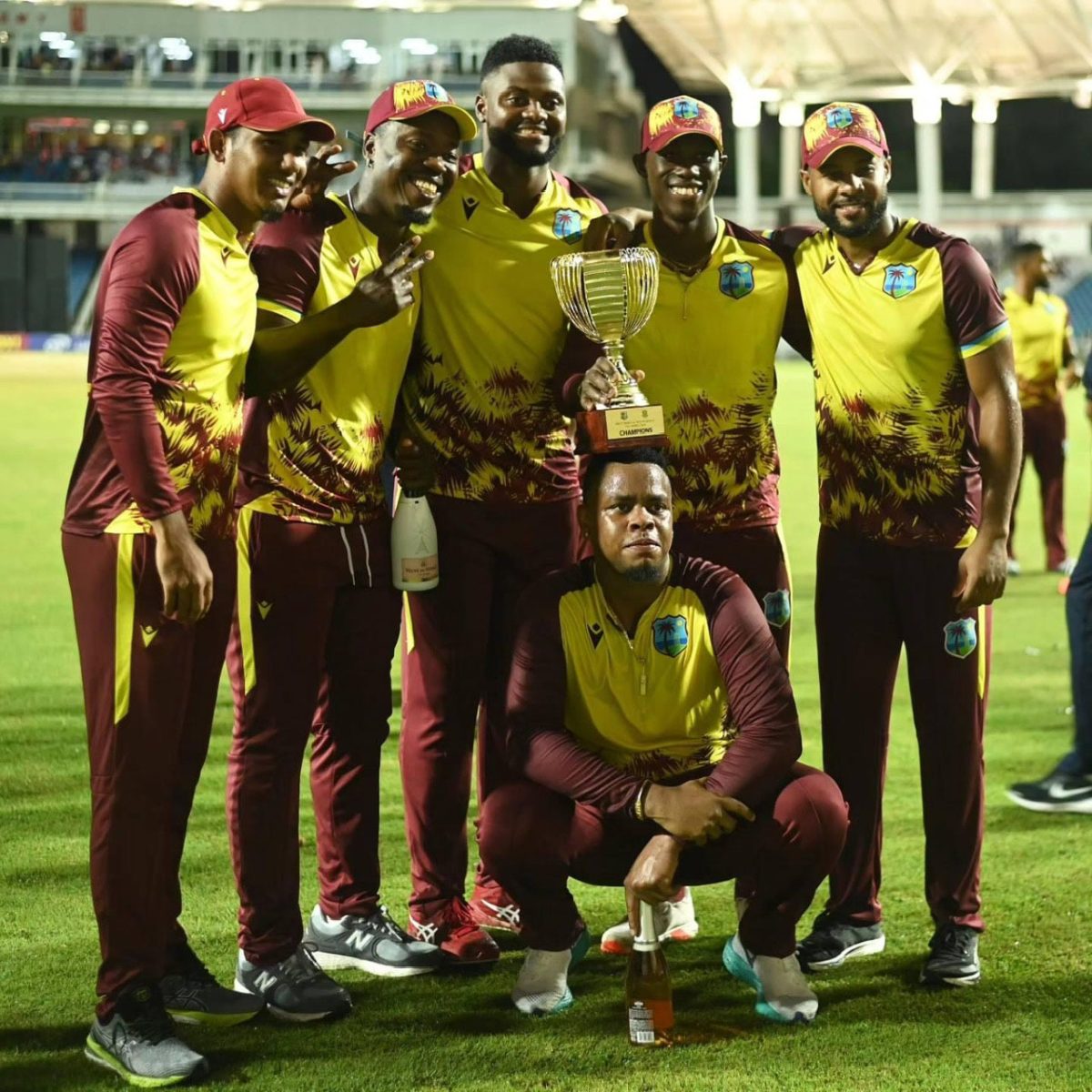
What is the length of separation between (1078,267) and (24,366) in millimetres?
28644

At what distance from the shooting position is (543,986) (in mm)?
3834

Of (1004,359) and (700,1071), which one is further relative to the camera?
(1004,359)

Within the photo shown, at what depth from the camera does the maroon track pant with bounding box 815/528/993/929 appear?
402cm

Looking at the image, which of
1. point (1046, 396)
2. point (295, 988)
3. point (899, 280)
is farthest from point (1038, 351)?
point (295, 988)

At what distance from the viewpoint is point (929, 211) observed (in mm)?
43312

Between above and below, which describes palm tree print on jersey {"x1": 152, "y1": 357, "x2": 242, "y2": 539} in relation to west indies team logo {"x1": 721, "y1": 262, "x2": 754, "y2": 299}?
below

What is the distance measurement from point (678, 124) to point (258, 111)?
108 centimetres

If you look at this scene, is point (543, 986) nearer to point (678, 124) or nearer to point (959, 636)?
point (959, 636)

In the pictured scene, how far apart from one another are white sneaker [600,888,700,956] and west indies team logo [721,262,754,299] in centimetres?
150

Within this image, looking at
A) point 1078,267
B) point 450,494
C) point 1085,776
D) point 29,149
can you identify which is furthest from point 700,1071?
point 29,149

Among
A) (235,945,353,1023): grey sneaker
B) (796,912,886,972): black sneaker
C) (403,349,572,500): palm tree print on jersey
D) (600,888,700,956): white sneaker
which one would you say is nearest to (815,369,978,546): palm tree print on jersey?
(403,349,572,500): palm tree print on jersey

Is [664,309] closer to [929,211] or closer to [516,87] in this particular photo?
[516,87]

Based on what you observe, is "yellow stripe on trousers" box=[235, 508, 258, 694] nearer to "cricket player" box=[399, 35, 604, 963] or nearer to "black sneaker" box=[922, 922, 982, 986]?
"cricket player" box=[399, 35, 604, 963]

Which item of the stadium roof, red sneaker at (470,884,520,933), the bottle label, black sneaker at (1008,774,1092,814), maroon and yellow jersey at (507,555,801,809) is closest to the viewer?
maroon and yellow jersey at (507,555,801,809)
